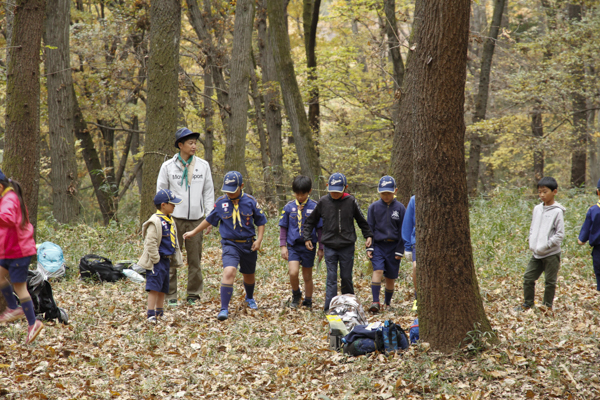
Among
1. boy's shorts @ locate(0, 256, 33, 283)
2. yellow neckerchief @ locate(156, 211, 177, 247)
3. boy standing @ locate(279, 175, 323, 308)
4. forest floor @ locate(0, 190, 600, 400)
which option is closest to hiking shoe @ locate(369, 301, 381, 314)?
forest floor @ locate(0, 190, 600, 400)

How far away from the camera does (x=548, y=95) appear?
64.0ft

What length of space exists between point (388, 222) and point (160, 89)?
19.3ft

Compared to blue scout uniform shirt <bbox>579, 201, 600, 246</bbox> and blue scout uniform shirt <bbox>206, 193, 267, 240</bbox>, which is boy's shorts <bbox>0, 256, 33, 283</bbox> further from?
blue scout uniform shirt <bbox>579, 201, 600, 246</bbox>

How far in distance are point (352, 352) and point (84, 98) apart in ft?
53.0

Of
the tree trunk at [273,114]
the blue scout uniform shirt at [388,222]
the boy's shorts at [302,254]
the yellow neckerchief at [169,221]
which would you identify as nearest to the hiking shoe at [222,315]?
the yellow neckerchief at [169,221]

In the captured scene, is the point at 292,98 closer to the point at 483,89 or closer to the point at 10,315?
the point at 10,315

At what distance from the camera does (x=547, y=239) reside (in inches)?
269

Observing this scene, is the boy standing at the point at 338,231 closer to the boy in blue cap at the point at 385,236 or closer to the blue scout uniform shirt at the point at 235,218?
the boy in blue cap at the point at 385,236

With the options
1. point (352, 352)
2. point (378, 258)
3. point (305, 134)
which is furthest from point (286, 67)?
point (352, 352)

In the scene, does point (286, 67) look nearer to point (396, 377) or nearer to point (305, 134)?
point (305, 134)

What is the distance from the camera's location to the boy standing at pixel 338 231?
282 inches

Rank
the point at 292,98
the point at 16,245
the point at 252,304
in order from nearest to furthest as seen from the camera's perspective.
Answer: the point at 16,245
the point at 252,304
the point at 292,98

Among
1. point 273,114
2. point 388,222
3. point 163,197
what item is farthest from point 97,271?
point 273,114

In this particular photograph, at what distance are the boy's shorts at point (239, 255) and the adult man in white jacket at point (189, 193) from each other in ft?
2.76
